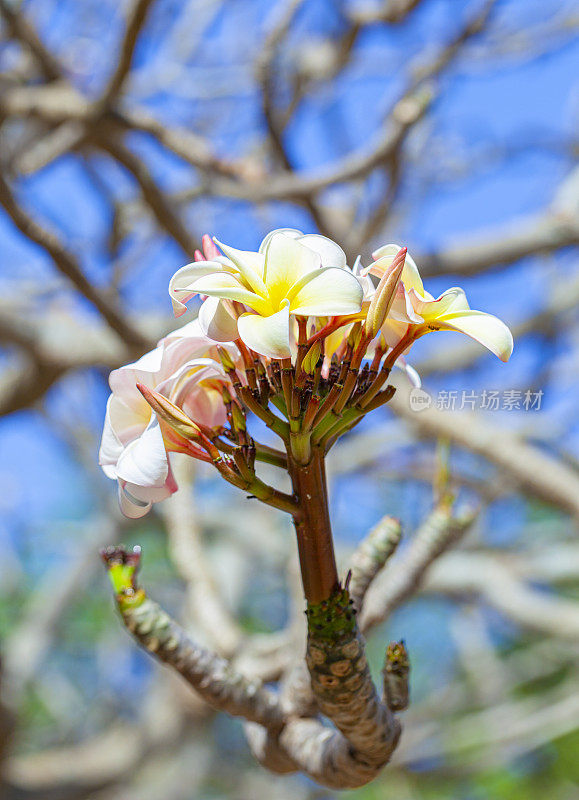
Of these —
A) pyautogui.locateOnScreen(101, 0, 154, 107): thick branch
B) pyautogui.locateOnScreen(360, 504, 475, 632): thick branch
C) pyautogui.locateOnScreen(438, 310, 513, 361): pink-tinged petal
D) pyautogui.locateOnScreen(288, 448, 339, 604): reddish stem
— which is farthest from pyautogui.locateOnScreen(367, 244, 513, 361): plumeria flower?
Result: pyautogui.locateOnScreen(101, 0, 154, 107): thick branch

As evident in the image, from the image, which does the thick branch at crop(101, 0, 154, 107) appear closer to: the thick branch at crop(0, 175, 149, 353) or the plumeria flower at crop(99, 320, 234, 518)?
the thick branch at crop(0, 175, 149, 353)

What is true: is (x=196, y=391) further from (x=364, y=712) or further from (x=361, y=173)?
(x=361, y=173)

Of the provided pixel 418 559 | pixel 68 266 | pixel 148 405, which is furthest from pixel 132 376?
pixel 68 266

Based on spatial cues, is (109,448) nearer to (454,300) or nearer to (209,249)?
(209,249)

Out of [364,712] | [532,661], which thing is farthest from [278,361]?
[532,661]
